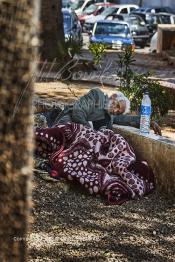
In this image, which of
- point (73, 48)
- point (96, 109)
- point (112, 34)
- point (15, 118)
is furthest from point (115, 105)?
point (112, 34)

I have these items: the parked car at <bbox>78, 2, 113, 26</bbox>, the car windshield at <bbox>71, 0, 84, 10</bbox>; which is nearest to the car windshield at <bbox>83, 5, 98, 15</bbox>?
the parked car at <bbox>78, 2, 113, 26</bbox>

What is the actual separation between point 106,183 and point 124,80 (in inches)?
137

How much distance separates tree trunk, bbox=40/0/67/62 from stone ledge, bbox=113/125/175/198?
29.2 feet

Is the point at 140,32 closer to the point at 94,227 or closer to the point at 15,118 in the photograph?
the point at 94,227

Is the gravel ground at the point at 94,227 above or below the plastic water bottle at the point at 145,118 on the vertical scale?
below

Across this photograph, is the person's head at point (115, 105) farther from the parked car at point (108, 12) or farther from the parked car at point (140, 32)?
the parked car at point (108, 12)

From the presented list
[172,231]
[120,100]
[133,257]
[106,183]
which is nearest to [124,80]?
[120,100]

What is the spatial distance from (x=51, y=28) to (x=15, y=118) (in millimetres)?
13625

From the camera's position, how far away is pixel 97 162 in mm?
6219

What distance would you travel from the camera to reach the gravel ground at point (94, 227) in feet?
15.6

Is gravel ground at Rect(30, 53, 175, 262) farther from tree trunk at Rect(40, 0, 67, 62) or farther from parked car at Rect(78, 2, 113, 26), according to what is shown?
parked car at Rect(78, 2, 113, 26)

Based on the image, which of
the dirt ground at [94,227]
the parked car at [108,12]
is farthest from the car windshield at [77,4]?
the dirt ground at [94,227]

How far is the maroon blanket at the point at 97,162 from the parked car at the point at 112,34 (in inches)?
730

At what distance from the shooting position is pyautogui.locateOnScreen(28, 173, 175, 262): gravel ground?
15.6ft
